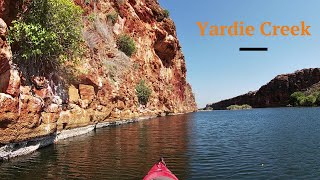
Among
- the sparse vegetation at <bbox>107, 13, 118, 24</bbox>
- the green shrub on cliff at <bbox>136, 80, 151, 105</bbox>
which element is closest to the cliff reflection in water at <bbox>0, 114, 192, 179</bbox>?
the green shrub on cliff at <bbox>136, 80, 151, 105</bbox>

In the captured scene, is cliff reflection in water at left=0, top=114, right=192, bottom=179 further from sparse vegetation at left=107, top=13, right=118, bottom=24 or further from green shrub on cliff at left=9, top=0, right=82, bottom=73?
sparse vegetation at left=107, top=13, right=118, bottom=24

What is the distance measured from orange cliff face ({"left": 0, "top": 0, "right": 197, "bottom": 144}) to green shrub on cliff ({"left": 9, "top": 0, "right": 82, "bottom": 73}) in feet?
3.72

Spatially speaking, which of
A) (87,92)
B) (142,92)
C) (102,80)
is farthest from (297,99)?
(87,92)

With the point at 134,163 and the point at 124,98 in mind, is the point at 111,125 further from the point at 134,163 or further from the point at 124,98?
the point at 134,163

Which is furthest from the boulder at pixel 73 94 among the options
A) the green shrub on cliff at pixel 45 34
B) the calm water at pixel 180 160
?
the calm water at pixel 180 160

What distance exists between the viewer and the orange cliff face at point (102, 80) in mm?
21273

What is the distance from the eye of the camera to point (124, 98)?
56.9 meters

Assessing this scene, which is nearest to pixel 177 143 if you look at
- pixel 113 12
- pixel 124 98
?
pixel 124 98

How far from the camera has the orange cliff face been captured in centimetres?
2127

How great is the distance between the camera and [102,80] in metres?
47.3

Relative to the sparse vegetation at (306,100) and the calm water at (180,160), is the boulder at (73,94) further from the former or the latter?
the sparse vegetation at (306,100)

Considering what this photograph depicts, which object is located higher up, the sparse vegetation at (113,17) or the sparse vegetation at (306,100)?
the sparse vegetation at (113,17)

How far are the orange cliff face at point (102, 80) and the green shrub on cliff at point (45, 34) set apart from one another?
113cm

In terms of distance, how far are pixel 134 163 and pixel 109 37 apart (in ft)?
162
